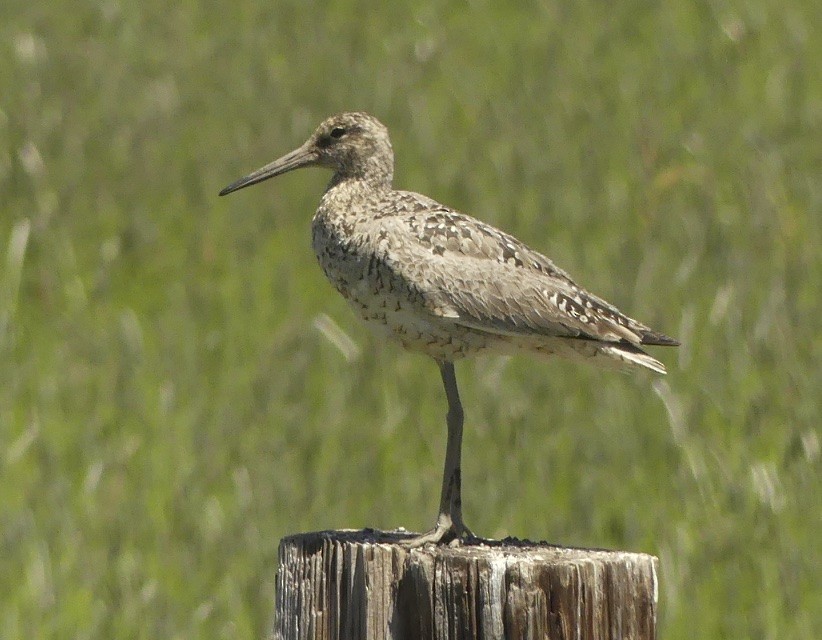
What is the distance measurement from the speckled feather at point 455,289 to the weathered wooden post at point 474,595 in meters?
1.11

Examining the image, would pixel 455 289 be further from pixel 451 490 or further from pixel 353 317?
pixel 353 317

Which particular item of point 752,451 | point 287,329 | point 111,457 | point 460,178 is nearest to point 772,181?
point 460,178

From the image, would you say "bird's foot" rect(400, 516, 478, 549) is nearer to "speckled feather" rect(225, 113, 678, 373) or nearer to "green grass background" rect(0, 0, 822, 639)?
"speckled feather" rect(225, 113, 678, 373)

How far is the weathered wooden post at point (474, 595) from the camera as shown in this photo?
3994 millimetres

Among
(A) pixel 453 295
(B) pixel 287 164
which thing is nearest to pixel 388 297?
(A) pixel 453 295

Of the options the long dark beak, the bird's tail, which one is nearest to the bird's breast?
the bird's tail

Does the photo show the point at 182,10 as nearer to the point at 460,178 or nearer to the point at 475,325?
the point at 460,178

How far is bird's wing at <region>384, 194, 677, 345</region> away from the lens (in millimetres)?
5223

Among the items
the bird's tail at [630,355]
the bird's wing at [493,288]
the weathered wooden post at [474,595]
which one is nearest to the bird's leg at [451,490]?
the bird's wing at [493,288]

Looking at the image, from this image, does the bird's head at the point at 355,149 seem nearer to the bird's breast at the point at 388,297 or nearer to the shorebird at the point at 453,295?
the shorebird at the point at 453,295

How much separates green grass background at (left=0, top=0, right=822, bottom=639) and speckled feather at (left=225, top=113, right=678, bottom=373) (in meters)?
1.37

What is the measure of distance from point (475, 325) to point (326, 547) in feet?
3.91

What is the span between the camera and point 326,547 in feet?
14.2

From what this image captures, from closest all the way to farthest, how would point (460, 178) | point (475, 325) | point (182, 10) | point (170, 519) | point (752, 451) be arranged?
point (475, 325)
point (170, 519)
point (752, 451)
point (460, 178)
point (182, 10)
